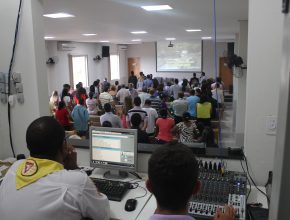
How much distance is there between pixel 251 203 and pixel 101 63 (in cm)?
1284

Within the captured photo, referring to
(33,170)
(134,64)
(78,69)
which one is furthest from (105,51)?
(33,170)

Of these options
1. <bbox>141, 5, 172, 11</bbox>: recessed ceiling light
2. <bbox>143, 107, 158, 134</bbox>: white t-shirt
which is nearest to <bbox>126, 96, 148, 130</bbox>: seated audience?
<bbox>143, 107, 158, 134</bbox>: white t-shirt

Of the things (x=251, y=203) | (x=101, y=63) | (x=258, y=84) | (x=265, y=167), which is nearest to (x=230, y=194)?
(x=251, y=203)

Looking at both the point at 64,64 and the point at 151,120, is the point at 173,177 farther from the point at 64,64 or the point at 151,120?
the point at 64,64

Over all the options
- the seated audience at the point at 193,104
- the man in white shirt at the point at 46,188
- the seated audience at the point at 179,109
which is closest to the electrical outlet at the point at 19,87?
the man in white shirt at the point at 46,188

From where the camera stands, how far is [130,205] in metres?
1.96

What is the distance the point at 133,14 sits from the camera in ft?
16.5

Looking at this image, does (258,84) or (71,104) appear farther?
(71,104)

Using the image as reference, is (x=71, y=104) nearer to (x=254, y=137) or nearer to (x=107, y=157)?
(x=107, y=157)

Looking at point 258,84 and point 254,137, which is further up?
point 258,84

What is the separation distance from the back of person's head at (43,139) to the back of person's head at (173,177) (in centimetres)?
64

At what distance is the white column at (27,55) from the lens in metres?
2.56

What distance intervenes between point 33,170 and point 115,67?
48.1 ft

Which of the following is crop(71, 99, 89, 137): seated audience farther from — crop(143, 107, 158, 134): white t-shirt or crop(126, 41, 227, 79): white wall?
crop(126, 41, 227, 79): white wall
